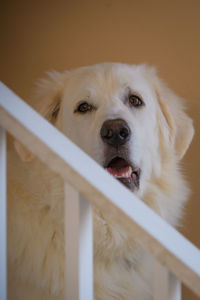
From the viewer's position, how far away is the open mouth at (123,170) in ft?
4.84

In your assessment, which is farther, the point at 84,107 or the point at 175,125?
the point at 175,125

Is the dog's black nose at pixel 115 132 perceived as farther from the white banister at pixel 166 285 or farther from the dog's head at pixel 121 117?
the white banister at pixel 166 285

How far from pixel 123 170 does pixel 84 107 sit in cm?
35

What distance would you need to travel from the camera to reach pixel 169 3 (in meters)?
2.01

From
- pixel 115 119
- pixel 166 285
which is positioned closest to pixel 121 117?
pixel 115 119

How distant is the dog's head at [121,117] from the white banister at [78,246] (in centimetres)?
86

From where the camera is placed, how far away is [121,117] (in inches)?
56.2

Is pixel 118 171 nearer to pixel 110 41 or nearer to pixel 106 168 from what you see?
pixel 106 168

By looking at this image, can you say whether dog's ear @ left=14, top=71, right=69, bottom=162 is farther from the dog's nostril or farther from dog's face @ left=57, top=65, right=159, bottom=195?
the dog's nostril

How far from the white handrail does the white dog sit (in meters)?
0.86

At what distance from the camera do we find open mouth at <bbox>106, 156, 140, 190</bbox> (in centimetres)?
147

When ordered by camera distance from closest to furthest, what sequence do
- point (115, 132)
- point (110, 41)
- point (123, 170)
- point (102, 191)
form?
point (102, 191) → point (115, 132) → point (123, 170) → point (110, 41)

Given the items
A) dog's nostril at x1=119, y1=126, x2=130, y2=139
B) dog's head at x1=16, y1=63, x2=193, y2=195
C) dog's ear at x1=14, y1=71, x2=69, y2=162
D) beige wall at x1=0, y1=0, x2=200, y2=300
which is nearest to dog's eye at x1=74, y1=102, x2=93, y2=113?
dog's head at x1=16, y1=63, x2=193, y2=195

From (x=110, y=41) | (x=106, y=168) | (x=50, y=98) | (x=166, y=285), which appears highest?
(x=110, y=41)
